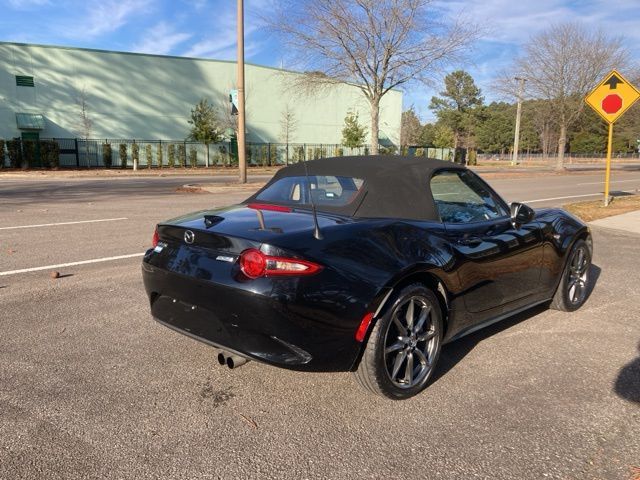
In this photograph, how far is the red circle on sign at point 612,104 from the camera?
1220cm

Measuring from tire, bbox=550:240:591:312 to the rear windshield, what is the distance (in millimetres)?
2299

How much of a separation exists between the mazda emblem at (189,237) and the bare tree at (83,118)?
122 ft

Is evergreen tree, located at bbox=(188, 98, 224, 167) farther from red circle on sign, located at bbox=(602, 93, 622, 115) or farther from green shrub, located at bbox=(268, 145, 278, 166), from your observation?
red circle on sign, located at bbox=(602, 93, 622, 115)

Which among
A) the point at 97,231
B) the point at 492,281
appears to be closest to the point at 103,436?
the point at 492,281

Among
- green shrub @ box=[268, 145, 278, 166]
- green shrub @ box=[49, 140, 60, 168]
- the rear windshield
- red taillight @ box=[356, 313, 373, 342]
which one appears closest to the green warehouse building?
green shrub @ box=[268, 145, 278, 166]

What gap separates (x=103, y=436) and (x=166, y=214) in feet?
28.7

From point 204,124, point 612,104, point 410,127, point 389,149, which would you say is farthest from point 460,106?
point 612,104

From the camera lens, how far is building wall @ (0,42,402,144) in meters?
35.1

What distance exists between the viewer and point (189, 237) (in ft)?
10.0

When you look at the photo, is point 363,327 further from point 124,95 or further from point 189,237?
point 124,95

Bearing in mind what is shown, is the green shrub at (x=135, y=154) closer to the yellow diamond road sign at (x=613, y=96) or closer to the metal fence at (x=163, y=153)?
the metal fence at (x=163, y=153)

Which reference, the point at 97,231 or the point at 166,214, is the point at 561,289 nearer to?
the point at 97,231

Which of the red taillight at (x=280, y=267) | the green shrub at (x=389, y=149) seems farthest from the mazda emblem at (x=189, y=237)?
the green shrub at (x=389, y=149)

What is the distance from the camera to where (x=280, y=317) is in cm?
260
